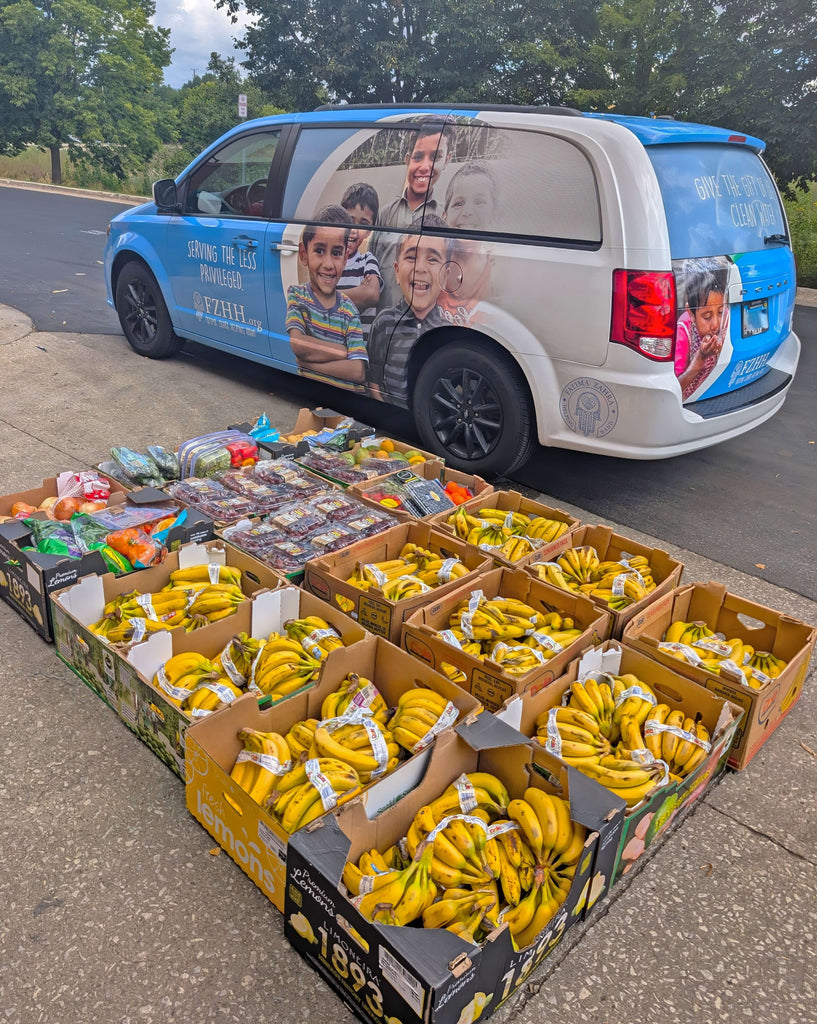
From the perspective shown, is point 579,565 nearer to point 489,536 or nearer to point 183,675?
point 489,536

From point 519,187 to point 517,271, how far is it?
48cm

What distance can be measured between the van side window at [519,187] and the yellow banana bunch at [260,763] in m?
3.21

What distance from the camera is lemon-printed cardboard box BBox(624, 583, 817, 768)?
299 cm

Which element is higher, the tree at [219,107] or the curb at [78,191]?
the tree at [219,107]

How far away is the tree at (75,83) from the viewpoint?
28.1 metres

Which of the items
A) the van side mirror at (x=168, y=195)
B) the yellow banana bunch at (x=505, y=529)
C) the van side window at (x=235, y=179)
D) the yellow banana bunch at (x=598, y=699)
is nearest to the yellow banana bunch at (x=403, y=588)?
the yellow banana bunch at (x=505, y=529)

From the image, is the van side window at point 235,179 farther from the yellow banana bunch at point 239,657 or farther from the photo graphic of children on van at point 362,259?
the yellow banana bunch at point 239,657

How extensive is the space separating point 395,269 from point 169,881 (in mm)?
3953

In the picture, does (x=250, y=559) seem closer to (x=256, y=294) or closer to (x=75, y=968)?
(x=75, y=968)

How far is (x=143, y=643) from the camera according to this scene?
294 centimetres

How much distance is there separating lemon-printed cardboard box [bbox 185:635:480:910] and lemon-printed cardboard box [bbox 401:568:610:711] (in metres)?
0.22

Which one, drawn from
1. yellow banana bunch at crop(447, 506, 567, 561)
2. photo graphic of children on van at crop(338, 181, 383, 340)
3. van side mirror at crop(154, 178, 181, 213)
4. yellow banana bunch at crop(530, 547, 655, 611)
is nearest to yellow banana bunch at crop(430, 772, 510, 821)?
yellow banana bunch at crop(530, 547, 655, 611)

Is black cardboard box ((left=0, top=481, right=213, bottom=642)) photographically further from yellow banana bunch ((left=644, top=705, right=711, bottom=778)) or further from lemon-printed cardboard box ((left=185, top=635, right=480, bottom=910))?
yellow banana bunch ((left=644, top=705, right=711, bottom=778))

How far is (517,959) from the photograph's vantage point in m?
2.04
